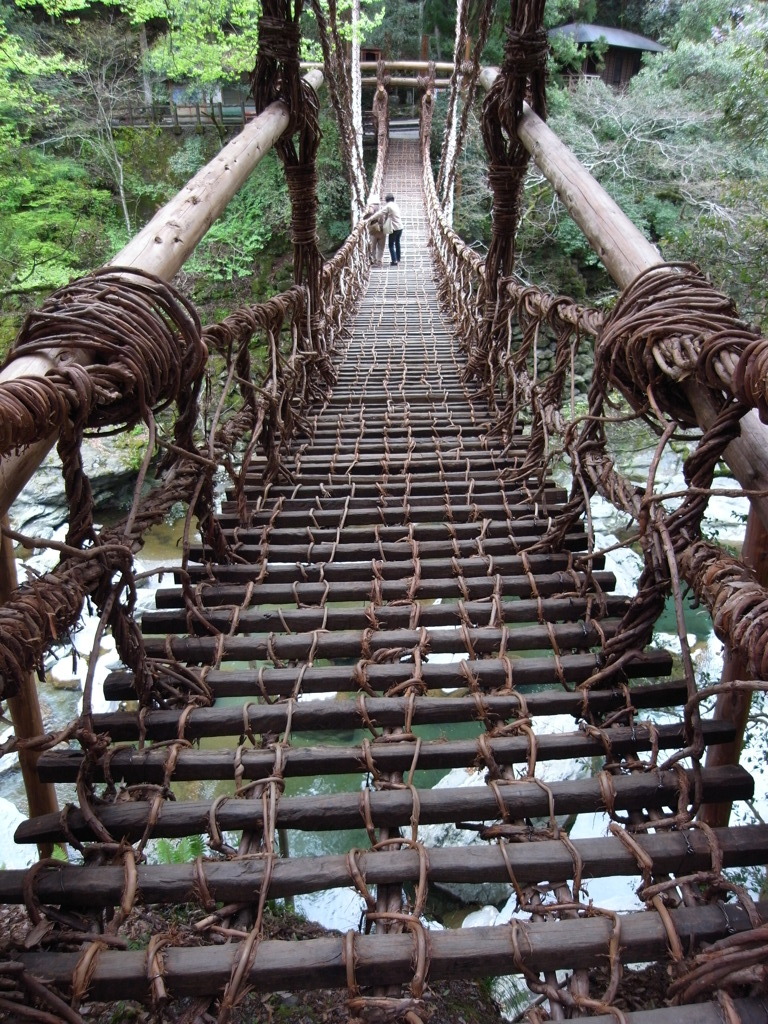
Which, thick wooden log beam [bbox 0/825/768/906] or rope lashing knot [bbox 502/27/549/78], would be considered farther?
rope lashing knot [bbox 502/27/549/78]

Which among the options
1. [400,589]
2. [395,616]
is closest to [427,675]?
[395,616]

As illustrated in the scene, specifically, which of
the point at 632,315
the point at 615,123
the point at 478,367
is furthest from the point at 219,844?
the point at 615,123

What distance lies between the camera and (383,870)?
93 cm

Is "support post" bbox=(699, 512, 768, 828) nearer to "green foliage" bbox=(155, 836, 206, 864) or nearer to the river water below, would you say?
the river water below

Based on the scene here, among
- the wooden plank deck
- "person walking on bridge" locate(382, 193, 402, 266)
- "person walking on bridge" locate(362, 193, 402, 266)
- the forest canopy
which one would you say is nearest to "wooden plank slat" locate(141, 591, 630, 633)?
the wooden plank deck

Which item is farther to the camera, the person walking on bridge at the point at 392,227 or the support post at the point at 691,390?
the person walking on bridge at the point at 392,227

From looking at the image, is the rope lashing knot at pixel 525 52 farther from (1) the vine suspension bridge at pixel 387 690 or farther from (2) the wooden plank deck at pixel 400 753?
(2) the wooden plank deck at pixel 400 753

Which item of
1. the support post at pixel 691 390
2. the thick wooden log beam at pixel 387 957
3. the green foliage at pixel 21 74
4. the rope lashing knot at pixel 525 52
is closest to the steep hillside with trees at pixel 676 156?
the rope lashing knot at pixel 525 52

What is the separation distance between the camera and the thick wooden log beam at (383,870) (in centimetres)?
91

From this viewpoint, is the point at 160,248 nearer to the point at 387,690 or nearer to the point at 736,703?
the point at 387,690

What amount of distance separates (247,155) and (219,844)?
206 cm

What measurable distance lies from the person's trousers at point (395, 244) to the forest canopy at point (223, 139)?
2471 mm

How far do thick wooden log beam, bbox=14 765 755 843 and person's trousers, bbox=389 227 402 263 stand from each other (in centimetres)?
745

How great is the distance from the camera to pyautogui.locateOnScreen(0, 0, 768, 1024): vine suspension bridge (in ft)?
2.70
